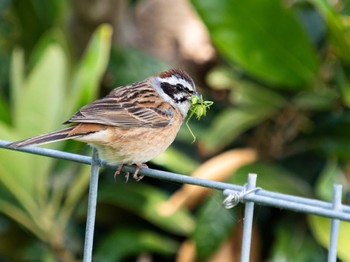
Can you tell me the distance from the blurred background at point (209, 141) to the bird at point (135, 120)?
0.89m

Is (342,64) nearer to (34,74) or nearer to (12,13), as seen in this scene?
(34,74)

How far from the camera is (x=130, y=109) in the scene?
3.11 metres

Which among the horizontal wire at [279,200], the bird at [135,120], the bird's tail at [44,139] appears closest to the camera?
the horizontal wire at [279,200]

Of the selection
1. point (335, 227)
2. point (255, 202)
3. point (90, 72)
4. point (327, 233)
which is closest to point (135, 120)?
point (90, 72)

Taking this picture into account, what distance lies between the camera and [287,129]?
472 centimetres

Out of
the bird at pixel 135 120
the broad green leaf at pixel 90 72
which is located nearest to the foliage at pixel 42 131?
the broad green leaf at pixel 90 72

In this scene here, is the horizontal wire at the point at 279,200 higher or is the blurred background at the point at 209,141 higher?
the blurred background at the point at 209,141

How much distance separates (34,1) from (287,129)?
6.40 feet

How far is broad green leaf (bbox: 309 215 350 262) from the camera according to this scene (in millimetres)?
3734

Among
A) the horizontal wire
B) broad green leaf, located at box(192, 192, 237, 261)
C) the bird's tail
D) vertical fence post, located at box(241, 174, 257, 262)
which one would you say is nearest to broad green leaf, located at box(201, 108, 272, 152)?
broad green leaf, located at box(192, 192, 237, 261)

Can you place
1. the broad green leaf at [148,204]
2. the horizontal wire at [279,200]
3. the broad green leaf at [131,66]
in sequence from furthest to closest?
1. the broad green leaf at [131,66]
2. the broad green leaf at [148,204]
3. the horizontal wire at [279,200]

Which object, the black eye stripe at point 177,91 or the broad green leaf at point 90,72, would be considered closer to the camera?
the black eye stripe at point 177,91

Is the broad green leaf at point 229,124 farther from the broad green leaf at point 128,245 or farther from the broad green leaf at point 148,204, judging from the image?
the broad green leaf at point 128,245

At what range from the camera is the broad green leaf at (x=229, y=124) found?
14.6 ft
